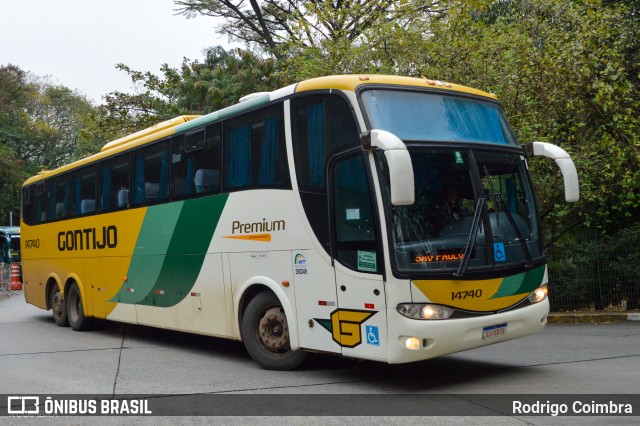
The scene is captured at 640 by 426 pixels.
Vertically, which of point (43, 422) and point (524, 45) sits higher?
point (524, 45)

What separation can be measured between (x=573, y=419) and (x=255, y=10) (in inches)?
1089

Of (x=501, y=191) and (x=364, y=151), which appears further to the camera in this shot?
(x=501, y=191)

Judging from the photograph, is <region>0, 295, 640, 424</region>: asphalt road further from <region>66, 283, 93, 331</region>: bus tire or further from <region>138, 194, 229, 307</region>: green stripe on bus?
<region>66, 283, 93, 331</region>: bus tire

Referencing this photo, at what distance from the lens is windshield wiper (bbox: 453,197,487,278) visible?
7.84 meters

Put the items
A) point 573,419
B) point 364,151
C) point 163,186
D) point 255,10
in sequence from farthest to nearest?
point 255,10
point 163,186
point 364,151
point 573,419

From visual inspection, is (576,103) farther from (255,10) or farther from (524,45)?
(255,10)

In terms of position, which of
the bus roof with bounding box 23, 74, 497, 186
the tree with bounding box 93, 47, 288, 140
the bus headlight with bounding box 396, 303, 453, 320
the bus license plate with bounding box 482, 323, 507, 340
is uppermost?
the tree with bounding box 93, 47, 288, 140

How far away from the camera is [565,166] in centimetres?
886

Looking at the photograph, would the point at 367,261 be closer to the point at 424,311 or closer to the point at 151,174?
the point at 424,311

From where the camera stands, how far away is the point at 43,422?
7000mm

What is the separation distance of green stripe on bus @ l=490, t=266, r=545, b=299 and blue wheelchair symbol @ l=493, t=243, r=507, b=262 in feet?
0.73

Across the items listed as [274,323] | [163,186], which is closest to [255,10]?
[163,186]

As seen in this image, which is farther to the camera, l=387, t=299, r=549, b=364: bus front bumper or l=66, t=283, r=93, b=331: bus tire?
l=66, t=283, r=93, b=331: bus tire

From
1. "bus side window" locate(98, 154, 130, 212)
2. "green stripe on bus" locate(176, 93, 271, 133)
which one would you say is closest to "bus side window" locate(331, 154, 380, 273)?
"green stripe on bus" locate(176, 93, 271, 133)
